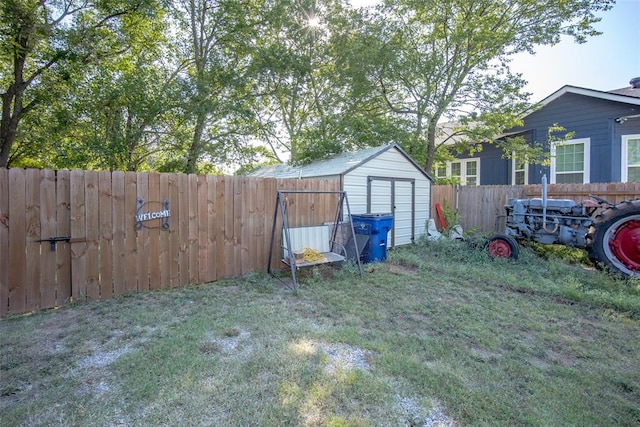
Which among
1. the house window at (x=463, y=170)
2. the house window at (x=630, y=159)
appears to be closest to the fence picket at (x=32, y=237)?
the house window at (x=463, y=170)

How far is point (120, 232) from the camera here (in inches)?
161

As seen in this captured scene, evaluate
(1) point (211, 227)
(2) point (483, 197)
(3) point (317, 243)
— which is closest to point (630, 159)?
(2) point (483, 197)

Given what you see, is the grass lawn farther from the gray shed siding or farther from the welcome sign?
the gray shed siding

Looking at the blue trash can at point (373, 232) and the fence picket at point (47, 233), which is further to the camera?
the blue trash can at point (373, 232)

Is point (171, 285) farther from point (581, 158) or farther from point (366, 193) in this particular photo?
point (581, 158)

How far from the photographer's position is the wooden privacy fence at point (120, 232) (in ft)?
11.4

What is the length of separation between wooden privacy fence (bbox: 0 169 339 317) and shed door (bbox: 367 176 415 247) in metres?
2.75

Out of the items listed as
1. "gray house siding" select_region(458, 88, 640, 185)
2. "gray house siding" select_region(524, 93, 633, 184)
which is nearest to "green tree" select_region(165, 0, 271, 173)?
"gray house siding" select_region(458, 88, 640, 185)

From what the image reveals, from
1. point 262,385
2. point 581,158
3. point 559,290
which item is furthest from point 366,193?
point 581,158

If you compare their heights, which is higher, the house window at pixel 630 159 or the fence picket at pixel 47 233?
the house window at pixel 630 159

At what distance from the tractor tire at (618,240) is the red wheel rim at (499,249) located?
1.37 m

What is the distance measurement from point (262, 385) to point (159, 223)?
10.4 ft

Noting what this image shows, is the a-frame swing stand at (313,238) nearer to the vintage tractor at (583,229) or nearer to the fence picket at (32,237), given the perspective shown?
the fence picket at (32,237)

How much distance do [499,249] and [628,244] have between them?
1.95 m
